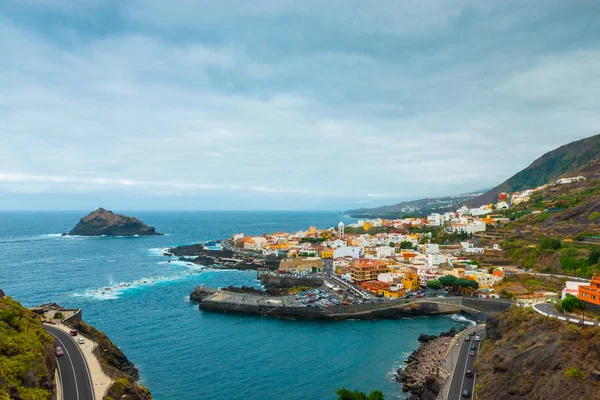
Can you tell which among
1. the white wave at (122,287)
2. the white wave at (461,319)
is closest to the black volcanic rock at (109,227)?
the white wave at (122,287)

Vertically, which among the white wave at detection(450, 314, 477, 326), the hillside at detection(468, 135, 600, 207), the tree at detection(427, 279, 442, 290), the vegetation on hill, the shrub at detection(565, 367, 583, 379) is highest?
the hillside at detection(468, 135, 600, 207)

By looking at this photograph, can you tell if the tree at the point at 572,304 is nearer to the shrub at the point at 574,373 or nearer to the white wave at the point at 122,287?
the shrub at the point at 574,373

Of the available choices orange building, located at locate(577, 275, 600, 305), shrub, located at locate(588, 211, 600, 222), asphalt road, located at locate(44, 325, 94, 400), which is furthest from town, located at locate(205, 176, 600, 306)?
asphalt road, located at locate(44, 325, 94, 400)

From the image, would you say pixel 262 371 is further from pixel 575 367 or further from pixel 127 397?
pixel 575 367

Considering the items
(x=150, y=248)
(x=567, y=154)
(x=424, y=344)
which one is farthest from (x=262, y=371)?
(x=567, y=154)

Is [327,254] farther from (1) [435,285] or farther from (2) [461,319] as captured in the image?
(2) [461,319]

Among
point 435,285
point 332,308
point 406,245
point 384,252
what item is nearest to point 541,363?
point 332,308

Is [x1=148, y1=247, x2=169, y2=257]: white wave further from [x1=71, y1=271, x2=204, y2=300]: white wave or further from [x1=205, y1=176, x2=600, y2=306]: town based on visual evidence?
[x1=71, y1=271, x2=204, y2=300]: white wave
